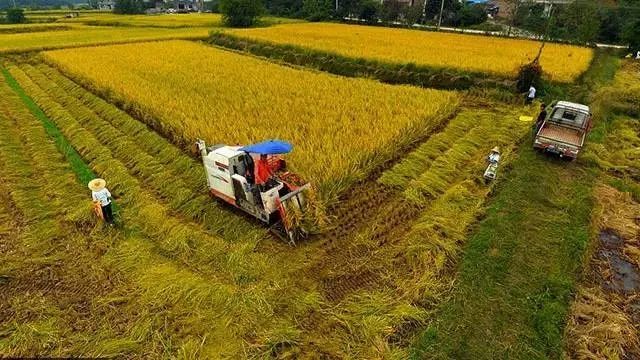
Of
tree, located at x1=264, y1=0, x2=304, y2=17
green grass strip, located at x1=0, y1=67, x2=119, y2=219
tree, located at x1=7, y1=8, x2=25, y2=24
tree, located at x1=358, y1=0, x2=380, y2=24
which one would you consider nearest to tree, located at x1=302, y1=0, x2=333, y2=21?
tree, located at x1=358, y1=0, x2=380, y2=24

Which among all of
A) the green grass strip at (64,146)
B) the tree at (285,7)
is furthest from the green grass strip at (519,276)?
the tree at (285,7)

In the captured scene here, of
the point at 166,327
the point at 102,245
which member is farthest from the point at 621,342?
the point at 102,245

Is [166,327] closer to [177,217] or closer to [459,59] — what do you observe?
[177,217]

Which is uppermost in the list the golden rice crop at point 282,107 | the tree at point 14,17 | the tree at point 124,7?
the tree at point 124,7

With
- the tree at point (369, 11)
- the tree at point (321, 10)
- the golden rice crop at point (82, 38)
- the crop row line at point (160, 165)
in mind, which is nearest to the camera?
the crop row line at point (160, 165)

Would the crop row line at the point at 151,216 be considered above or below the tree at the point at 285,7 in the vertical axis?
below

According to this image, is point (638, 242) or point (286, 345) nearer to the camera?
point (286, 345)

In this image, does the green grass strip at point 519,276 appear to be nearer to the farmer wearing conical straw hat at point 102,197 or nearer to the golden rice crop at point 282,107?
the golden rice crop at point 282,107
